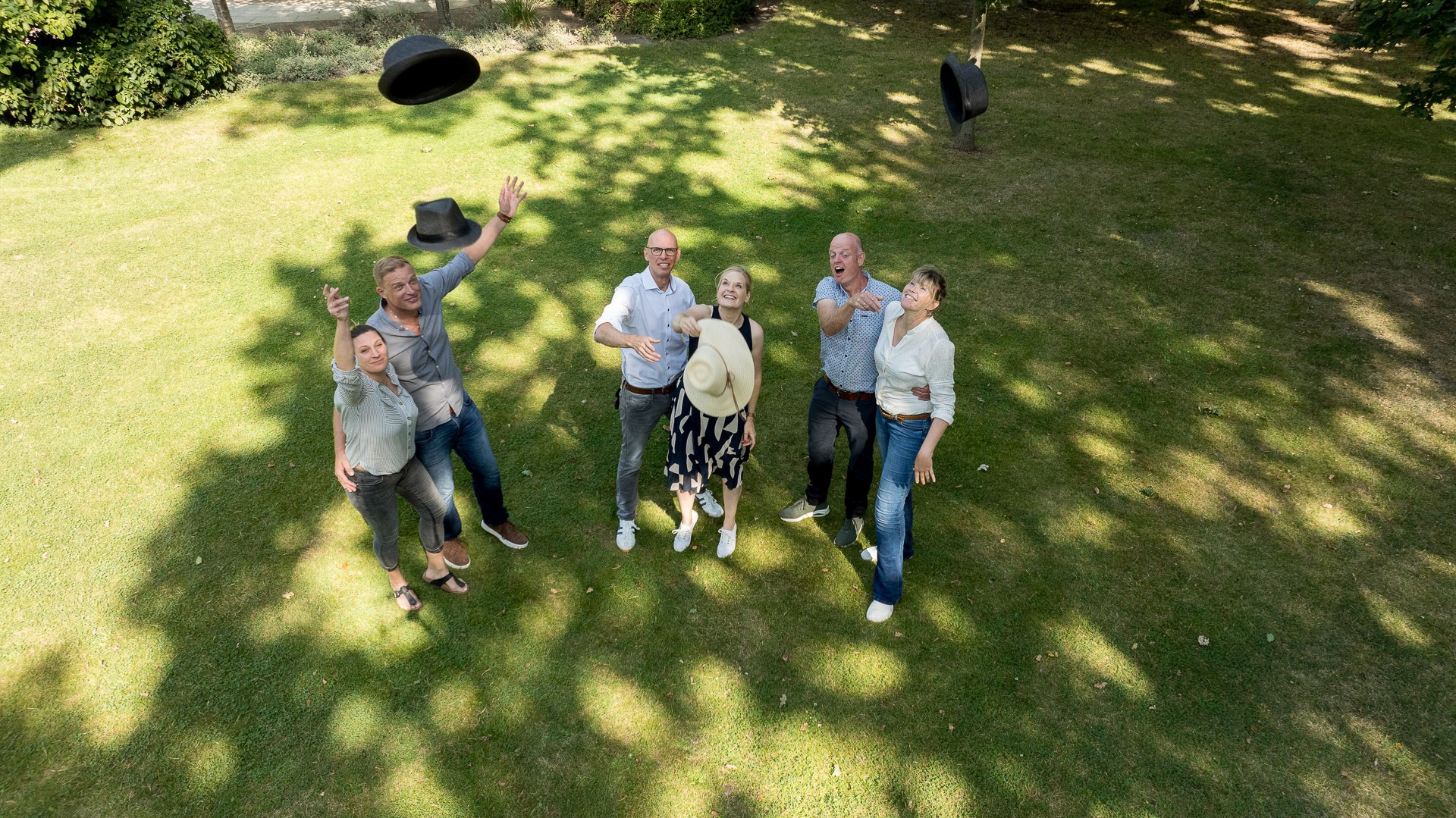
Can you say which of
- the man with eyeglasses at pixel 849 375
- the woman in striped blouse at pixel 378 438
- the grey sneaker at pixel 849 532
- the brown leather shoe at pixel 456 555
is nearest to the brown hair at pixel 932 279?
the man with eyeglasses at pixel 849 375

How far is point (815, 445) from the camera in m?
5.52

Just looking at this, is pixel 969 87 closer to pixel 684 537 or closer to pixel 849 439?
pixel 849 439

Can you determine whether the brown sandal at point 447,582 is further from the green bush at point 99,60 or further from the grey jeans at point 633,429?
the green bush at point 99,60

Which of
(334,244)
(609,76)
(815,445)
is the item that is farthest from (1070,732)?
(609,76)

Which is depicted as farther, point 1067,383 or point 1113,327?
point 1113,327

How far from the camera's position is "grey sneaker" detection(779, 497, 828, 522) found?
5.94 metres

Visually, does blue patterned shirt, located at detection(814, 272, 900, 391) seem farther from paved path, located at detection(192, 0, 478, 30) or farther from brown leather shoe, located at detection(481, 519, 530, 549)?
paved path, located at detection(192, 0, 478, 30)

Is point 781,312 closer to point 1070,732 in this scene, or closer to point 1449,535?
point 1070,732

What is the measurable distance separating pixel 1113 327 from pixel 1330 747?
444 centimetres

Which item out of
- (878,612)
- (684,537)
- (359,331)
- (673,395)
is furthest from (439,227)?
(878,612)

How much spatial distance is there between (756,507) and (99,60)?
38.3ft

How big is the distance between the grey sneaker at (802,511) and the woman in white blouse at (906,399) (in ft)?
3.05

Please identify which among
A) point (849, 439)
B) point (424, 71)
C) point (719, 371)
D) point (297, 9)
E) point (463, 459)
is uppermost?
point (424, 71)

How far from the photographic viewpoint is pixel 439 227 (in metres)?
5.04
